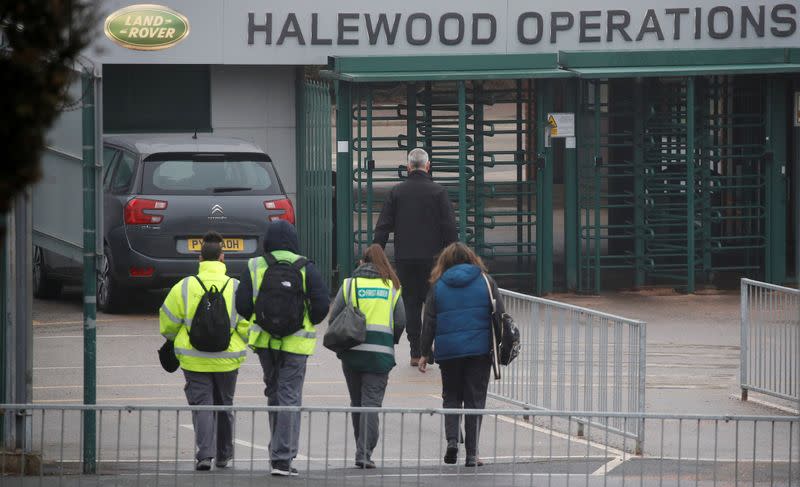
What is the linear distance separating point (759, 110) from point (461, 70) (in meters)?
3.98

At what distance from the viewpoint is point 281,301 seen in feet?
29.1

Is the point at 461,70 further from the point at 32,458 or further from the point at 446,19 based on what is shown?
the point at 32,458

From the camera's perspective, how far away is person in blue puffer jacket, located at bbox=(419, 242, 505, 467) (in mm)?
9172

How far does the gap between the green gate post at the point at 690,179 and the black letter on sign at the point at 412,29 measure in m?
3.04

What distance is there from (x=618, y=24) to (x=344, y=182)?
388 centimetres

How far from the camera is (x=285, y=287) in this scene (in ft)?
29.2

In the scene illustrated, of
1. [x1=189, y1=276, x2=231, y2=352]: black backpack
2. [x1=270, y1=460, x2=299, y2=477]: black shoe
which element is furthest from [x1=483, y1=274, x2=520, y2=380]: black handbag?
[x1=189, y1=276, x2=231, y2=352]: black backpack

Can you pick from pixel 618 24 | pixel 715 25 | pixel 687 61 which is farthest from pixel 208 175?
pixel 715 25

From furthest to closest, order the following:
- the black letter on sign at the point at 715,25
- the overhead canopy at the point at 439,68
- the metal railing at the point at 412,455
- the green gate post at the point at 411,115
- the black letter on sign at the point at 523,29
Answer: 1. the black letter on sign at the point at 715,25
2. the black letter on sign at the point at 523,29
3. the green gate post at the point at 411,115
4. the overhead canopy at the point at 439,68
5. the metal railing at the point at 412,455

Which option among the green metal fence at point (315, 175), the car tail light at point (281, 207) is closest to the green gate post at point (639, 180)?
the green metal fence at point (315, 175)

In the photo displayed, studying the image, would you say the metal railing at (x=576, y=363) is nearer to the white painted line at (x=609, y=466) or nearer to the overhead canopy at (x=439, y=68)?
the white painted line at (x=609, y=466)

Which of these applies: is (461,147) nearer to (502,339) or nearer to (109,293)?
(109,293)

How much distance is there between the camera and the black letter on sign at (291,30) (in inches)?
711

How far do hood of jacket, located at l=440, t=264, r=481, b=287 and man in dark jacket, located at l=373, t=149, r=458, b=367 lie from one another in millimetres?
3342
